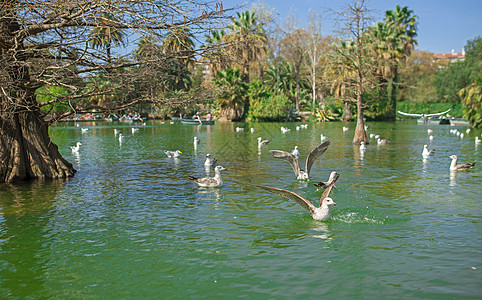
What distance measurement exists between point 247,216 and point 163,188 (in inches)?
192

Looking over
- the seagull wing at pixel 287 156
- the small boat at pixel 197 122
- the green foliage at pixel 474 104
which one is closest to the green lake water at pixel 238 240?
the seagull wing at pixel 287 156

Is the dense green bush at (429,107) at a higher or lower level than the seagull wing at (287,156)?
higher

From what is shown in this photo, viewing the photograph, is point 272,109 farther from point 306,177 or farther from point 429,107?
point 306,177

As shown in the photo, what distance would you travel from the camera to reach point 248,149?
91.3ft

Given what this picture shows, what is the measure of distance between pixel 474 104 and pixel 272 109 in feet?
101

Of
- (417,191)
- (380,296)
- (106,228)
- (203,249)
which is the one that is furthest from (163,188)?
(380,296)

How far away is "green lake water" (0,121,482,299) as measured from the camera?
6943 mm

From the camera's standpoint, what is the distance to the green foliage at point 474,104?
44.8 m

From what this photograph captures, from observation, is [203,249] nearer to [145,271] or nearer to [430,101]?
[145,271]

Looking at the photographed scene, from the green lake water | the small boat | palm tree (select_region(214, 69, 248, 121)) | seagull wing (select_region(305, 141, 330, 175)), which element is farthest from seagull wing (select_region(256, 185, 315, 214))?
palm tree (select_region(214, 69, 248, 121))

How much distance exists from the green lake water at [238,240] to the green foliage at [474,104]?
33.3m

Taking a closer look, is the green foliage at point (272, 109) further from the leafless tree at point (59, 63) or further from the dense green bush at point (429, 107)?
the leafless tree at point (59, 63)

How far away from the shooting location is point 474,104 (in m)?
46.6

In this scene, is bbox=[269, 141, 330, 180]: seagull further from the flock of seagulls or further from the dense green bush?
the dense green bush
